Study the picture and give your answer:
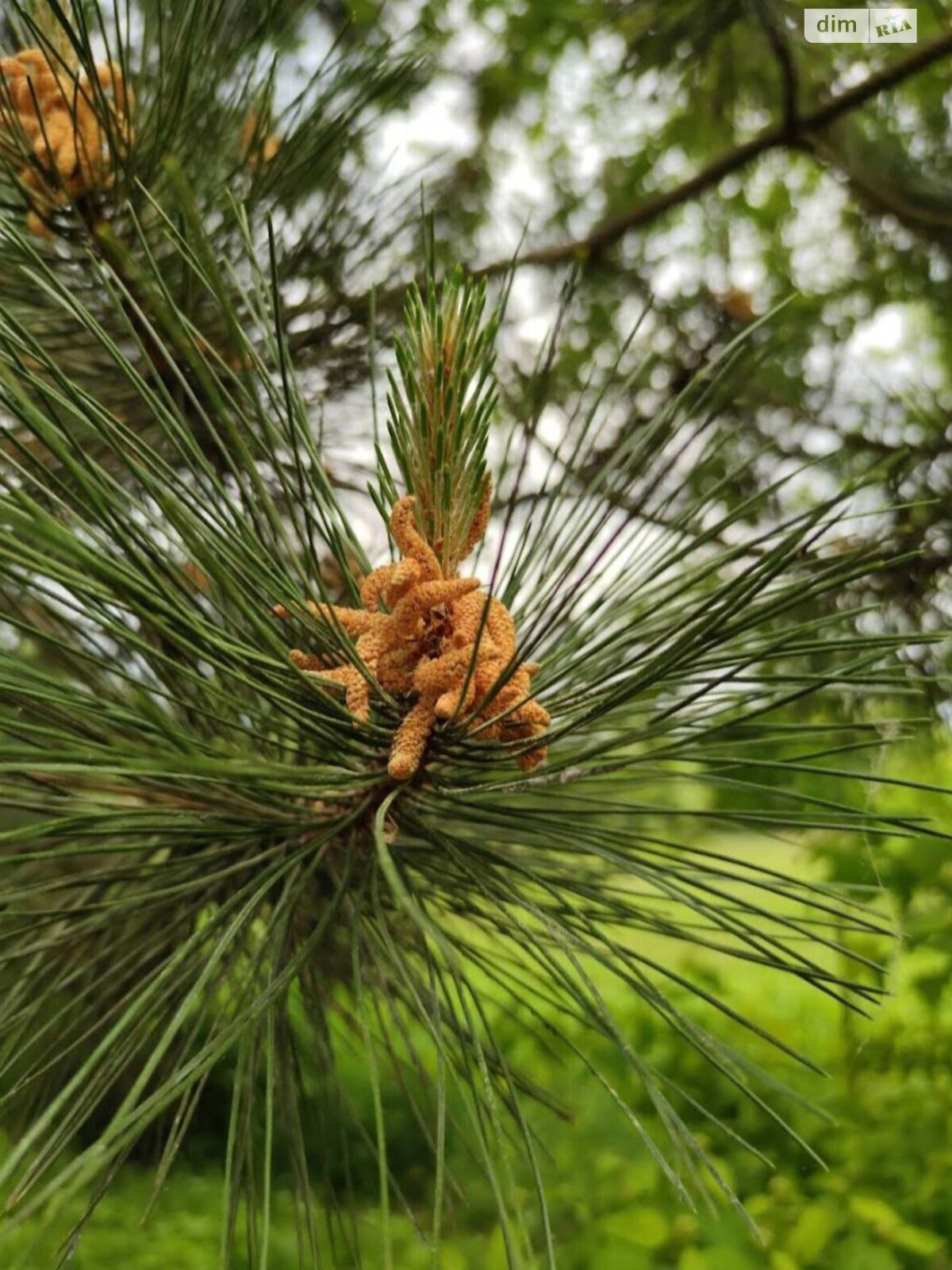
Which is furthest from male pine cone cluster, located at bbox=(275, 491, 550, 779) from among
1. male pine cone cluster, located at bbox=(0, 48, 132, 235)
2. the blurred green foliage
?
the blurred green foliage

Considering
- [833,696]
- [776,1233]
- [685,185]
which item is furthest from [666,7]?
[776,1233]

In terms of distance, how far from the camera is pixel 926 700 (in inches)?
35.5

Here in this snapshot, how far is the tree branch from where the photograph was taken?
2.92ft

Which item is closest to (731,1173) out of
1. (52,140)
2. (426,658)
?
(426,658)

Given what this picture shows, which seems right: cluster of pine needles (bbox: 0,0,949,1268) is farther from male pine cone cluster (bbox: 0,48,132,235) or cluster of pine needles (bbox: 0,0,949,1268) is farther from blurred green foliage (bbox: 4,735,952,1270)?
blurred green foliage (bbox: 4,735,952,1270)

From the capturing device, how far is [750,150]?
37.2 inches

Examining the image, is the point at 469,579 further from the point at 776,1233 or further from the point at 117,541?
the point at 776,1233

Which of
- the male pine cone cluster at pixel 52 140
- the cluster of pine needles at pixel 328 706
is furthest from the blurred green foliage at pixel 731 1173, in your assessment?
the male pine cone cluster at pixel 52 140

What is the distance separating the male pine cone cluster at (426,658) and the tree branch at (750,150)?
527 millimetres

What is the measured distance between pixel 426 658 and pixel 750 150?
2.55ft

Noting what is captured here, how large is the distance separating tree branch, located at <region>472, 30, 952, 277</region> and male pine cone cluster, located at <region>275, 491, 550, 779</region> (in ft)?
1.73

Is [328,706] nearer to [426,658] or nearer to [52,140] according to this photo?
[426,658]

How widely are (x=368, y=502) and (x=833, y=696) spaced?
411 mm

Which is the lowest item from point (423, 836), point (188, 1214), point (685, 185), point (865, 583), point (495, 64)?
point (188, 1214)
